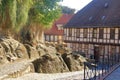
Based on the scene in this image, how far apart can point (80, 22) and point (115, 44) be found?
285 inches

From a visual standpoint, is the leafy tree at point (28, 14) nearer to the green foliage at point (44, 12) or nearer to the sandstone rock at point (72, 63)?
the green foliage at point (44, 12)

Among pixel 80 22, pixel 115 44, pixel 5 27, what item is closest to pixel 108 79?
pixel 5 27

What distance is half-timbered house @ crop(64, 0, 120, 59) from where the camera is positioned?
29.1 metres

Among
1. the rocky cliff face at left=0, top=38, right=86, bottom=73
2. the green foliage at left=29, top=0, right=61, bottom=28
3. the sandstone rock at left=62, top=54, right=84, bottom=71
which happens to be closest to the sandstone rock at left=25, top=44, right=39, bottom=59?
the rocky cliff face at left=0, top=38, right=86, bottom=73

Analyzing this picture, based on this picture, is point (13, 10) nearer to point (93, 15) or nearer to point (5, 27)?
point (5, 27)

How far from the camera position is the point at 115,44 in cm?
2847

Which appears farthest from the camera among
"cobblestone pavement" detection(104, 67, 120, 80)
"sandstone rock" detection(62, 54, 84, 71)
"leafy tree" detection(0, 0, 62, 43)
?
"sandstone rock" detection(62, 54, 84, 71)

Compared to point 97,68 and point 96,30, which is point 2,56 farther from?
point 96,30

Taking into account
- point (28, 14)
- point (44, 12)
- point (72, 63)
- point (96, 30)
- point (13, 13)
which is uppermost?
point (44, 12)

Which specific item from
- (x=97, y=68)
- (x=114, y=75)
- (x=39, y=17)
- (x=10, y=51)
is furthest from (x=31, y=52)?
(x=114, y=75)

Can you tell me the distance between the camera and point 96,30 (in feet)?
104

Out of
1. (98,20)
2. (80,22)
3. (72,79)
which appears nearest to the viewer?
(72,79)

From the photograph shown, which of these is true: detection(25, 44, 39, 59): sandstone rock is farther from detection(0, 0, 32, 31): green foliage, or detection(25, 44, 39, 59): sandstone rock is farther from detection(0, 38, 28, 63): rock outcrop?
detection(0, 0, 32, 31): green foliage

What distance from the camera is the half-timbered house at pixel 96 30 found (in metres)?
29.1
